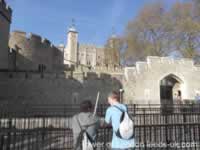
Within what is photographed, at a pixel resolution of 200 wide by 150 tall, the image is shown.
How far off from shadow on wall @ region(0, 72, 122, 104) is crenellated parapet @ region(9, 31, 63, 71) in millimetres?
3261

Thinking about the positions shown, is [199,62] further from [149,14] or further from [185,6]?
[149,14]

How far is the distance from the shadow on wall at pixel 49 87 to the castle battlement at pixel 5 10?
4848mm

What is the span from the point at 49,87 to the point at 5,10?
24.5 feet

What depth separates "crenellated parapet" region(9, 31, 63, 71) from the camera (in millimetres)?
21062

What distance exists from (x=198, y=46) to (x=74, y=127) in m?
25.1

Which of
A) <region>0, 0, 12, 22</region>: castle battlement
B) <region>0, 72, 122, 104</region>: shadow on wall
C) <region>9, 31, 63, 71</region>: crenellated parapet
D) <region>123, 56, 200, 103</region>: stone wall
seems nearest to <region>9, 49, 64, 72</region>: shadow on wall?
<region>9, 31, 63, 71</region>: crenellated parapet

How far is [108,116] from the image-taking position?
3477 millimetres

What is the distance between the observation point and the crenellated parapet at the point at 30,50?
21062 mm

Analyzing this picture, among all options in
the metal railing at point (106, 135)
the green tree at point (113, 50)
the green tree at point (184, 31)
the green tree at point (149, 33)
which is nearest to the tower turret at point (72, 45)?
the green tree at point (113, 50)

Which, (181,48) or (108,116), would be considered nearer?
(108,116)

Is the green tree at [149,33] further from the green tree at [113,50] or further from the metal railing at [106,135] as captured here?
the metal railing at [106,135]

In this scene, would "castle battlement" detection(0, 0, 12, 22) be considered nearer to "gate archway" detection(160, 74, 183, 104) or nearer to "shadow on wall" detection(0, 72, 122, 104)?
"shadow on wall" detection(0, 72, 122, 104)

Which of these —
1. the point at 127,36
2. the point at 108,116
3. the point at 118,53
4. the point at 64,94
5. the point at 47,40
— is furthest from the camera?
the point at 118,53

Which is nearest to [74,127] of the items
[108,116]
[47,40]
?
[108,116]
